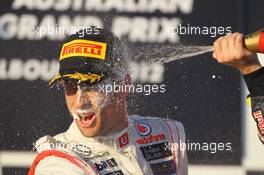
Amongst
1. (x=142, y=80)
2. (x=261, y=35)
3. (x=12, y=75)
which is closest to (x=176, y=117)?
(x=142, y=80)

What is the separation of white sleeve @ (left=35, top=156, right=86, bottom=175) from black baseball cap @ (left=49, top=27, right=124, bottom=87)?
0.29m

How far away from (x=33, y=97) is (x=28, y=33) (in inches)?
9.7

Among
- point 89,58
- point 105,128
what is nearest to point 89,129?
point 105,128

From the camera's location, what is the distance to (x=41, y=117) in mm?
2518

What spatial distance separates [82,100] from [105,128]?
0.11 m

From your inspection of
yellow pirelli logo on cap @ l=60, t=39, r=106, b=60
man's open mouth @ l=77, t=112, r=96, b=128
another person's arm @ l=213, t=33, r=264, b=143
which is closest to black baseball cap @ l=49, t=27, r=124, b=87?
yellow pirelli logo on cap @ l=60, t=39, r=106, b=60

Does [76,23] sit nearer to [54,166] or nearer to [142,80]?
[142,80]

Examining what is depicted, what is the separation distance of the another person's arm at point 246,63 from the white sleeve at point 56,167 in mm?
451

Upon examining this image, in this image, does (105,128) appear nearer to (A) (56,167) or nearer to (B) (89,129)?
(B) (89,129)

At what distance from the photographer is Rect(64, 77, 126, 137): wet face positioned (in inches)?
73.5

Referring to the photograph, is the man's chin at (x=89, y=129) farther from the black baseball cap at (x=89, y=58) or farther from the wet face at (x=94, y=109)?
the black baseball cap at (x=89, y=58)

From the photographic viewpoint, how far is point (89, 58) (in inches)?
71.2

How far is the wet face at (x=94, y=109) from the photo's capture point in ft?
6.13

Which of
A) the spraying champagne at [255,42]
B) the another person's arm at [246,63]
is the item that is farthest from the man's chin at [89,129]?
the spraying champagne at [255,42]
